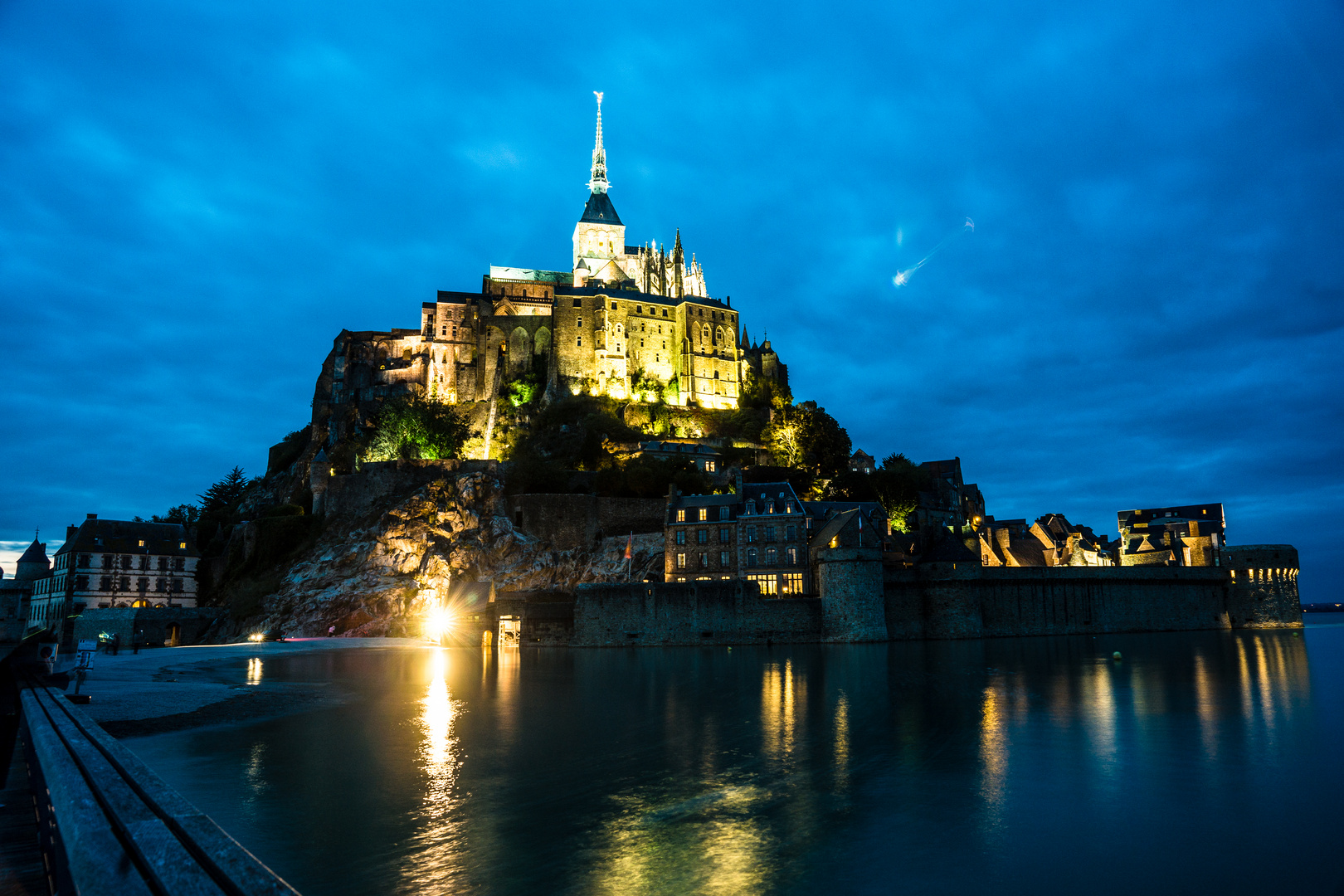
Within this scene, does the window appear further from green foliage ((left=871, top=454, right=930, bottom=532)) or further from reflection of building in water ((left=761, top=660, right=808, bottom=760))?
green foliage ((left=871, top=454, right=930, bottom=532))

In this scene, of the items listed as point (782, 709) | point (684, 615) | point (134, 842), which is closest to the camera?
point (134, 842)

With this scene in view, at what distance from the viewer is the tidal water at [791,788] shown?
9461 millimetres

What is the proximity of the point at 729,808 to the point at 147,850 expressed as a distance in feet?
31.9

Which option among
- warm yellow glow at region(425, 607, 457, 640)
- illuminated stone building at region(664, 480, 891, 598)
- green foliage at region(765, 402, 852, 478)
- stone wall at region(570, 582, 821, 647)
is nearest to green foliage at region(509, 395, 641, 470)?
green foliage at region(765, 402, 852, 478)

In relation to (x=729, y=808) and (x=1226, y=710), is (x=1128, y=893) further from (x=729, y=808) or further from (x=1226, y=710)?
(x=1226, y=710)

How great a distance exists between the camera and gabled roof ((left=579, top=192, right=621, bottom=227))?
106750 mm

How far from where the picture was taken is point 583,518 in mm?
57094

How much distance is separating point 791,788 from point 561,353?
239ft

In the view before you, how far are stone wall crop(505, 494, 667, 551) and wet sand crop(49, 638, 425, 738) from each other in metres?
22.4

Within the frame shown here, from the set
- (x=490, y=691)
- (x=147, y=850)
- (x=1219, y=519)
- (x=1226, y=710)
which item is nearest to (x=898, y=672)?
(x=1226, y=710)

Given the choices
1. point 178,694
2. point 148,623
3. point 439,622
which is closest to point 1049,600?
point 439,622

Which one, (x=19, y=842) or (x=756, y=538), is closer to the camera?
(x=19, y=842)

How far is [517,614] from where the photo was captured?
46719mm

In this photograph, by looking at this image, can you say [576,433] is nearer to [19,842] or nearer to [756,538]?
[756,538]
